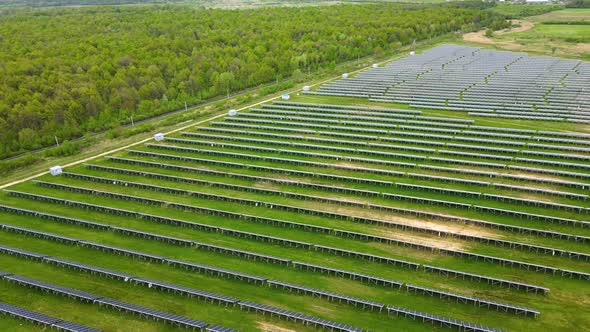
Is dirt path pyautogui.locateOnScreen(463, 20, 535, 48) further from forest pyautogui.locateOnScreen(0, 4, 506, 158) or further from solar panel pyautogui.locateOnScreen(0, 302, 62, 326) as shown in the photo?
solar panel pyautogui.locateOnScreen(0, 302, 62, 326)

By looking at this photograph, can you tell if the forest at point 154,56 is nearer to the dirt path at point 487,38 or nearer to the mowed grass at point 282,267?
the dirt path at point 487,38

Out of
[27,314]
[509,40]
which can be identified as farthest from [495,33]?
[27,314]

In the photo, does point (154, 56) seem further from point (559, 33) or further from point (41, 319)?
point (559, 33)

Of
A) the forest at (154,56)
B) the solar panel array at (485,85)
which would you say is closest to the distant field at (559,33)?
the forest at (154,56)

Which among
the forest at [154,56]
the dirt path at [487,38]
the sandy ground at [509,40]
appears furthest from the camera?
the dirt path at [487,38]

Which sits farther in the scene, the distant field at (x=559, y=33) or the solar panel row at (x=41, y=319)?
the distant field at (x=559, y=33)

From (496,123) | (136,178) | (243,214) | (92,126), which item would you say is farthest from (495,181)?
(92,126)

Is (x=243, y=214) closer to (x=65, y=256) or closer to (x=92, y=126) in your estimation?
(x=65, y=256)
